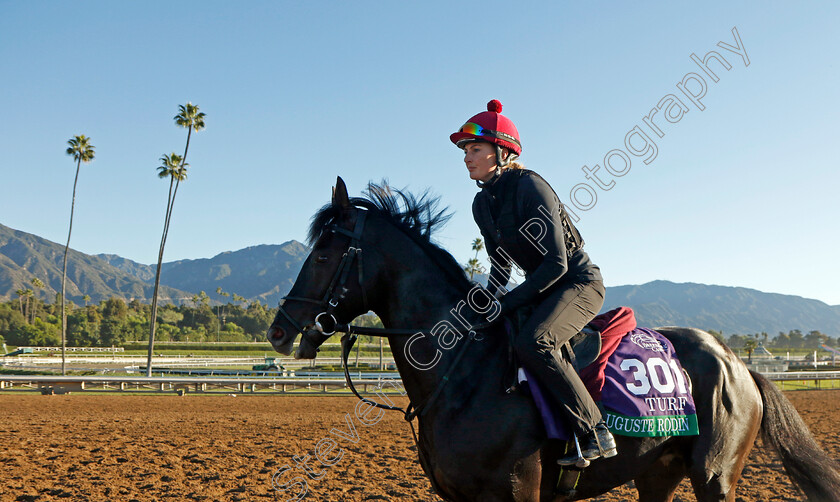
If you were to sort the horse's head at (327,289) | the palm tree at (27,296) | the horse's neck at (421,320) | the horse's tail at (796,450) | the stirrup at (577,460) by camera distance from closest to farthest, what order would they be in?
the stirrup at (577,460) < the horse's head at (327,289) < the horse's neck at (421,320) < the horse's tail at (796,450) < the palm tree at (27,296)

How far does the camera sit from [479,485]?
3305 mm

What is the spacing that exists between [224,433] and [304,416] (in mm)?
4422

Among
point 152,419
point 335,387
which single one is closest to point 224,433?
point 152,419

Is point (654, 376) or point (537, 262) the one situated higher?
point (537, 262)

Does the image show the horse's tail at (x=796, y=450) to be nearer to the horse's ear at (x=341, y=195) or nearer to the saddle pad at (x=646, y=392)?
the saddle pad at (x=646, y=392)

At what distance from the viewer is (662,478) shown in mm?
4184

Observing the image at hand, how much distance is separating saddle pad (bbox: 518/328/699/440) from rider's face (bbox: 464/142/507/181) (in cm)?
129

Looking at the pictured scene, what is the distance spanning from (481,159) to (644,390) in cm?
185

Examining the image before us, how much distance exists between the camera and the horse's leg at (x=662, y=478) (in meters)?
4.06

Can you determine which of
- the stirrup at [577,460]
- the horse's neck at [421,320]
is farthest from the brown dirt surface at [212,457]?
the horse's neck at [421,320]

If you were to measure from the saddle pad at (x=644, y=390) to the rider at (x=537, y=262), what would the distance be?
7.7 inches

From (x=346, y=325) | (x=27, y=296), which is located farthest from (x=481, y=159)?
(x=27, y=296)

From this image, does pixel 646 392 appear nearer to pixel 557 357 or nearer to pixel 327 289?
pixel 557 357

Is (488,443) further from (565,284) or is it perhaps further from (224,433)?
(224,433)
